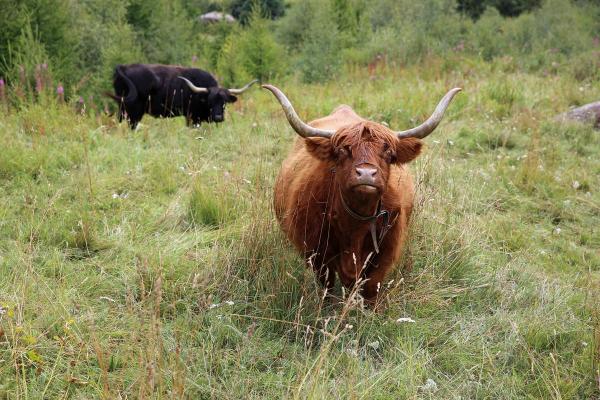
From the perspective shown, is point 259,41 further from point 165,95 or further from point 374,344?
point 374,344

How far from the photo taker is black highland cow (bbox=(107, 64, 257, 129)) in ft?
30.8

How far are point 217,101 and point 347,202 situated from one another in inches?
283

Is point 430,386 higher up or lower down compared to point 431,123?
lower down

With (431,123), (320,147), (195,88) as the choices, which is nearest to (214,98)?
(195,88)

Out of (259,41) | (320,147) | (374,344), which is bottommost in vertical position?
(259,41)

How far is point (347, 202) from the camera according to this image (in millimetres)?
3109

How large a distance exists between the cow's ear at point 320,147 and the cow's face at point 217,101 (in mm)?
6218

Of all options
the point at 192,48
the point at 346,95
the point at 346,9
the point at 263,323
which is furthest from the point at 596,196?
the point at 346,9

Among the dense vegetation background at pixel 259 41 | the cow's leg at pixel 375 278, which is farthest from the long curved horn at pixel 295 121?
the dense vegetation background at pixel 259 41

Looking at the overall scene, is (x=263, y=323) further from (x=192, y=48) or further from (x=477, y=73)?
(x=192, y=48)

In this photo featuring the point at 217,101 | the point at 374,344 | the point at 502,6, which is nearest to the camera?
the point at 374,344

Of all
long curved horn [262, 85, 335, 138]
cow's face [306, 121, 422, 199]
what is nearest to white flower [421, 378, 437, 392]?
cow's face [306, 121, 422, 199]

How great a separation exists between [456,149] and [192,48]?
47.3 ft

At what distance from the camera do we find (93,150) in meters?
6.09
